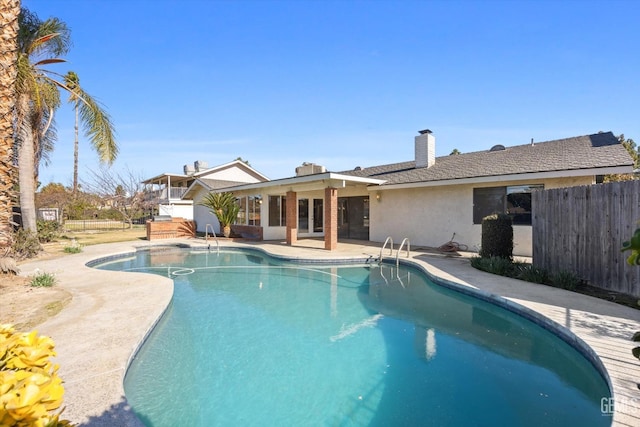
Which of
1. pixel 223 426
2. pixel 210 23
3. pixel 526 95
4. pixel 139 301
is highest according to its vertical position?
pixel 210 23

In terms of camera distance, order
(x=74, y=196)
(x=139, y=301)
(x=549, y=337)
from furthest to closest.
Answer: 1. (x=74, y=196)
2. (x=139, y=301)
3. (x=549, y=337)

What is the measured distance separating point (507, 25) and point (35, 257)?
61.7 ft

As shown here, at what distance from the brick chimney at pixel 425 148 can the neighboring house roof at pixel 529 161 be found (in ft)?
1.21

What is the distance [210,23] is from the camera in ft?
40.9

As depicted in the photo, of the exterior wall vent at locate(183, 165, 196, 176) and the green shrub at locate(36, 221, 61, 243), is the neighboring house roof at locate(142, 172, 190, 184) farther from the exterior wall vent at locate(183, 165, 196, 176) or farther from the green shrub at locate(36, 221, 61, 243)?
the green shrub at locate(36, 221, 61, 243)

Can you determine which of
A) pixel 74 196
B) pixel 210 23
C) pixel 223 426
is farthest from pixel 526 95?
pixel 74 196

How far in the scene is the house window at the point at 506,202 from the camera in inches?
473

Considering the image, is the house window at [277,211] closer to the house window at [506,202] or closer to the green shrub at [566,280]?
the house window at [506,202]

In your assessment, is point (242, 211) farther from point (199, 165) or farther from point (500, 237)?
point (199, 165)

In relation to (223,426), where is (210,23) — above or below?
above

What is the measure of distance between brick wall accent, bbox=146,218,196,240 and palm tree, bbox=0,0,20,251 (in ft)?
37.4

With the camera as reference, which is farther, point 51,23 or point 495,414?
point 51,23

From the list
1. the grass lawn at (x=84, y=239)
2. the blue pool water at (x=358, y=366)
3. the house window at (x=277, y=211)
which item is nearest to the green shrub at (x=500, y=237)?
the blue pool water at (x=358, y=366)

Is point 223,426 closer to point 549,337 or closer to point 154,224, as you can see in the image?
point 549,337
